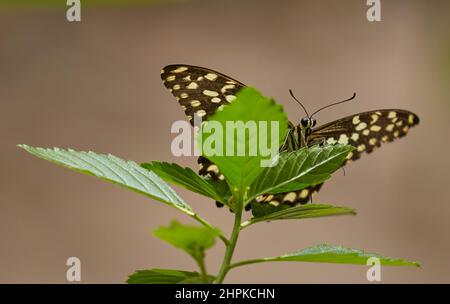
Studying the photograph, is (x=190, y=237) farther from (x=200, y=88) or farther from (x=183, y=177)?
(x=200, y=88)

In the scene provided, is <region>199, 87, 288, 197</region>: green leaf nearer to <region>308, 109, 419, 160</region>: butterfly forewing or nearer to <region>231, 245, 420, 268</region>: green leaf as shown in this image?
<region>231, 245, 420, 268</region>: green leaf

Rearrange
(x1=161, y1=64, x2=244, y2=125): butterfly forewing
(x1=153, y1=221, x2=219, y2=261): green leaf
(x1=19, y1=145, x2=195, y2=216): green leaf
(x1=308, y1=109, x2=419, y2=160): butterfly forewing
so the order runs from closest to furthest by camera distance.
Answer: (x1=153, y1=221, x2=219, y2=261): green leaf, (x1=19, y1=145, x2=195, y2=216): green leaf, (x1=161, y1=64, x2=244, y2=125): butterfly forewing, (x1=308, y1=109, x2=419, y2=160): butterfly forewing

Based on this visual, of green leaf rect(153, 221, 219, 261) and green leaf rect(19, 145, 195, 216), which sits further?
green leaf rect(19, 145, 195, 216)

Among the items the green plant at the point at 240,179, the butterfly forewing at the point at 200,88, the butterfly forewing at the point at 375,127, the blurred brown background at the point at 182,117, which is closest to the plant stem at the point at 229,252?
the green plant at the point at 240,179

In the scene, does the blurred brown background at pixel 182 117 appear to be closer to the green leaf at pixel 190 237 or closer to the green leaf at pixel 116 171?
the green leaf at pixel 116 171

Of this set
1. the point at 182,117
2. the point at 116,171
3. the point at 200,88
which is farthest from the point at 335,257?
the point at 182,117

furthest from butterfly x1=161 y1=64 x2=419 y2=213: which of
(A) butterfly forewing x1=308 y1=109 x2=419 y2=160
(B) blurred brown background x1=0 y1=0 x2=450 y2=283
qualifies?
(B) blurred brown background x1=0 y1=0 x2=450 y2=283
